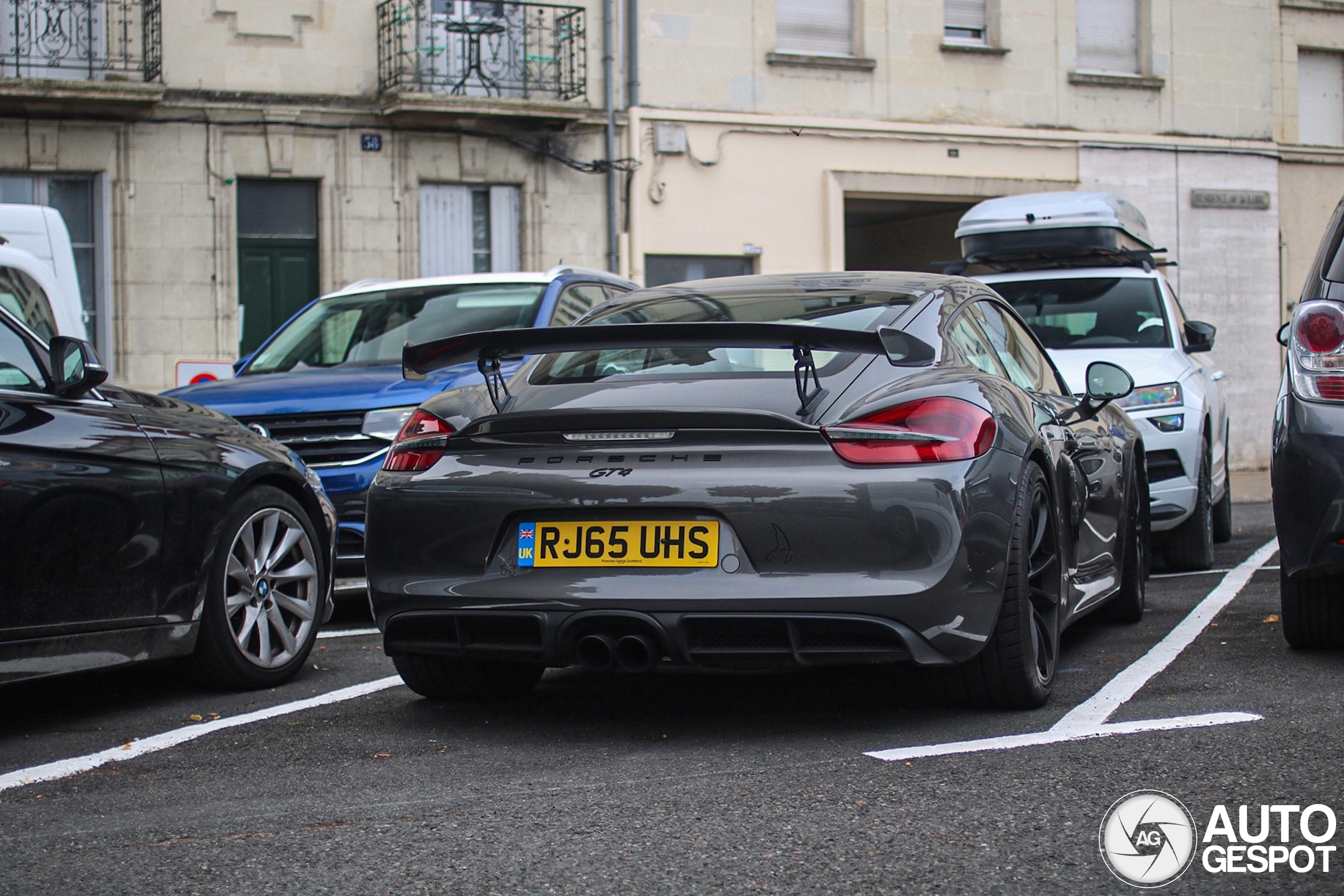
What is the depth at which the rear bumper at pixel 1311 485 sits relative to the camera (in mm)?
5141

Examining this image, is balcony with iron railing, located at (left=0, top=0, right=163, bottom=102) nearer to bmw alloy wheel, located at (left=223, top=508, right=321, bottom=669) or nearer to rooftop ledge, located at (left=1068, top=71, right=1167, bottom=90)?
rooftop ledge, located at (left=1068, top=71, right=1167, bottom=90)

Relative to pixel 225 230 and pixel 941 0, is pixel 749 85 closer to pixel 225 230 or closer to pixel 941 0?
pixel 941 0

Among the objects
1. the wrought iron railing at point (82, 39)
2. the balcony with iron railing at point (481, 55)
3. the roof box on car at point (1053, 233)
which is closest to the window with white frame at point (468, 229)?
the balcony with iron railing at point (481, 55)

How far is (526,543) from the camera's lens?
4.48 m

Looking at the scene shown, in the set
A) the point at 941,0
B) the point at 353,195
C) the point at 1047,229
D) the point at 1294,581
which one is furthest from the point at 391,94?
the point at 1294,581

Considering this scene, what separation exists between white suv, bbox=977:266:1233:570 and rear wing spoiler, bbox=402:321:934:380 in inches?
165

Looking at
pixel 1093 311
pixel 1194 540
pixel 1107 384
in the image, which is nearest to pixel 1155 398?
pixel 1194 540

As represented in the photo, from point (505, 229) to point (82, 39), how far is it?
5.27m

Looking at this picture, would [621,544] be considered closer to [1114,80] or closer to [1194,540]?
[1194,540]

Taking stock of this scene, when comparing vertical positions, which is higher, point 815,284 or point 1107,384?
point 815,284

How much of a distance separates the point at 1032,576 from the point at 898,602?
71cm

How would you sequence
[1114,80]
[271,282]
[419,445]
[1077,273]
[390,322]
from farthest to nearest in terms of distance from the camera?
[1114,80], [271,282], [1077,273], [390,322], [419,445]

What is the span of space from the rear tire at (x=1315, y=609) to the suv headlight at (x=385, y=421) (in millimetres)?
4009

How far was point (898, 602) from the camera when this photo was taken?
4.23m
